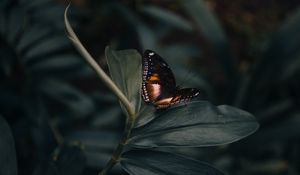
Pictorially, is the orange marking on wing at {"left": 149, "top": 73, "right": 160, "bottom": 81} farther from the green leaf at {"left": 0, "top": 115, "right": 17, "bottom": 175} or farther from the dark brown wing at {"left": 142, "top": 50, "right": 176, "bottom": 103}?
the green leaf at {"left": 0, "top": 115, "right": 17, "bottom": 175}

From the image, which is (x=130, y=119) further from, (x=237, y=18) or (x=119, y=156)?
(x=237, y=18)

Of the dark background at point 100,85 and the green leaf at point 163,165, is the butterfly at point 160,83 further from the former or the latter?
the dark background at point 100,85

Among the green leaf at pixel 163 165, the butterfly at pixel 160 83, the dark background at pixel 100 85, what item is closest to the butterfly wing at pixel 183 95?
the butterfly at pixel 160 83

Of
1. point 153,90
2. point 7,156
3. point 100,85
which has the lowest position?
point 100,85

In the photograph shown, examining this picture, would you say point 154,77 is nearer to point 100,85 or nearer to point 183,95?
point 183,95

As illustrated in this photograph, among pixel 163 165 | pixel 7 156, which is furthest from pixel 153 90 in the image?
pixel 7 156

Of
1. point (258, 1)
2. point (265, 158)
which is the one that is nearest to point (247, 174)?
point (265, 158)

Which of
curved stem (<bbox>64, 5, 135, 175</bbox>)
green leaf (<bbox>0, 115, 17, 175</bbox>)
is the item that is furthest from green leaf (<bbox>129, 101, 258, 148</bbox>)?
green leaf (<bbox>0, 115, 17, 175</bbox>)
